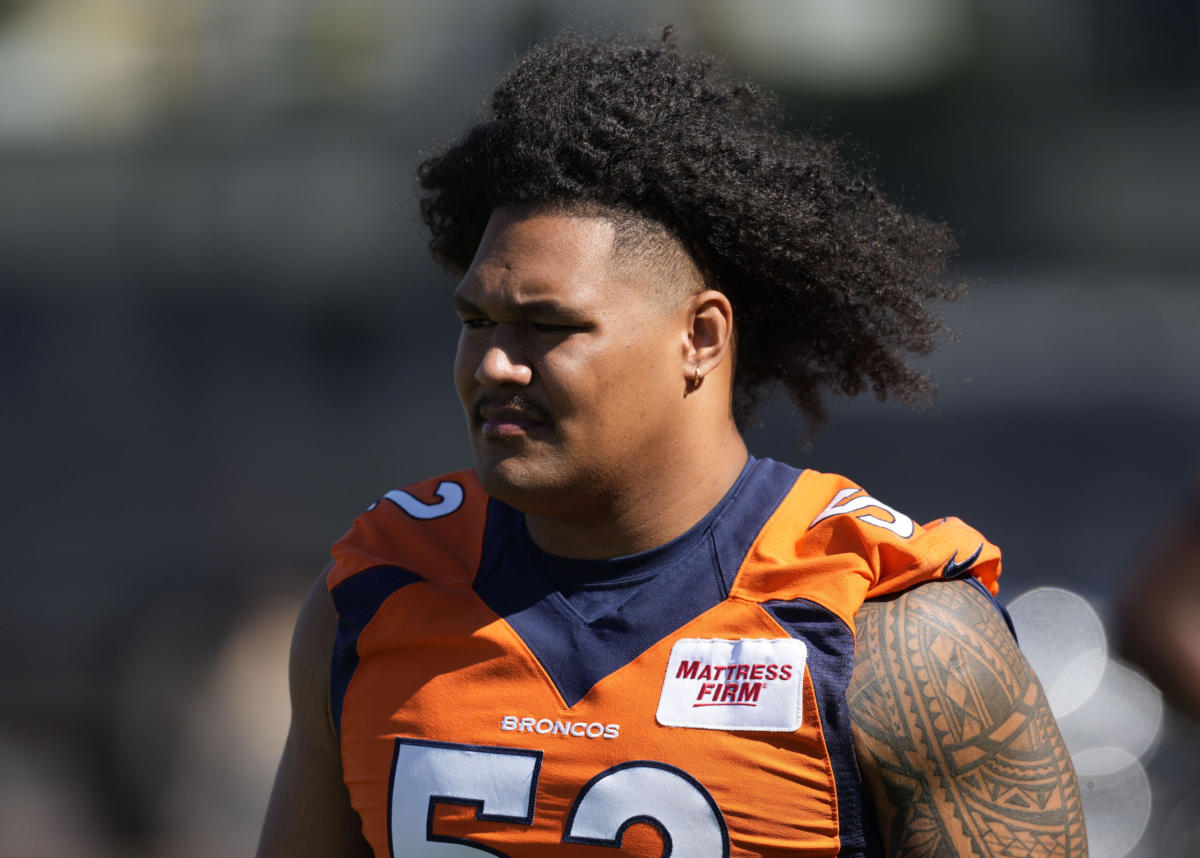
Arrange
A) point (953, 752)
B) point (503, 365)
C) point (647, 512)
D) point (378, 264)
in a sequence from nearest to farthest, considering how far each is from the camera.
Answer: point (953, 752) < point (503, 365) < point (647, 512) < point (378, 264)

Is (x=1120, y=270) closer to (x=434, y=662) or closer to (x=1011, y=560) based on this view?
(x=1011, y=560)

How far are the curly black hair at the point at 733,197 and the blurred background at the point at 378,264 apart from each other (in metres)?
4.07

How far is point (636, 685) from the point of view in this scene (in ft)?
7.48

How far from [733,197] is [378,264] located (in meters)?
6.41

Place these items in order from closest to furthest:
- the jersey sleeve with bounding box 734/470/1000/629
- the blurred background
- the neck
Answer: the jersey sleeve with bounding box 734/470/1000/629
the neck
the blurred background

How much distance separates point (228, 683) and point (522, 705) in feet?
11.9

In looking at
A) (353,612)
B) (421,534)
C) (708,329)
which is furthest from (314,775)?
(708,329)

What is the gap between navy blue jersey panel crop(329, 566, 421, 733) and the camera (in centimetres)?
250

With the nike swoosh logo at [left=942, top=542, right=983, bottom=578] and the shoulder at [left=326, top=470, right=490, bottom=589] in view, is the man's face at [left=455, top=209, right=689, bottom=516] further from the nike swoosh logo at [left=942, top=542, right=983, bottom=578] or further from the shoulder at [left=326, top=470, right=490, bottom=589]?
the nike swoosh logo at [left=942, top=542, right=983, bottom=578]

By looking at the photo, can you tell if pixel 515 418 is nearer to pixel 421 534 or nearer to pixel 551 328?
pixel 551 328

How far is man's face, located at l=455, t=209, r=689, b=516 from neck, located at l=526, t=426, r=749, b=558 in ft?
0.08

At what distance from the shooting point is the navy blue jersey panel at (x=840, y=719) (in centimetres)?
217

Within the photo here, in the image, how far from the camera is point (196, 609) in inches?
242

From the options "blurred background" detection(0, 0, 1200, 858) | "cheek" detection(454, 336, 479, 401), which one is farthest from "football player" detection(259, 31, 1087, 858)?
"blurred background" detection(0, 0, 1200, 858)
